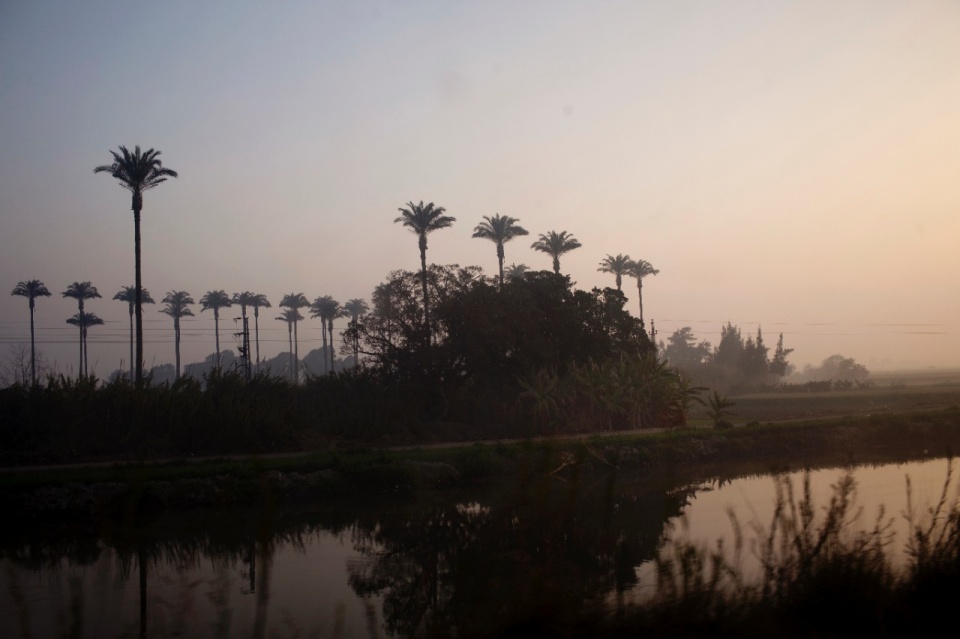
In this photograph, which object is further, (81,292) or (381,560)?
(81,292)

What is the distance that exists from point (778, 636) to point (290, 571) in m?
8.91

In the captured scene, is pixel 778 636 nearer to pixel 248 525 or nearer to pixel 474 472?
pixel 248 525

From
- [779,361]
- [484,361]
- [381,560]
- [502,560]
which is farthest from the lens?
[779,361]

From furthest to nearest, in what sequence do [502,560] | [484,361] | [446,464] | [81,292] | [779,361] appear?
[779,361], [81,292], [484,361], [446,464], [502,560]

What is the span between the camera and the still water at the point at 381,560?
21.7ft

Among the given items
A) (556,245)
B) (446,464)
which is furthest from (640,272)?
(446,464)

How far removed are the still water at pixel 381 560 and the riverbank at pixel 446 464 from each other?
109 centimetres

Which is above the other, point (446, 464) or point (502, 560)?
point (502, 560)

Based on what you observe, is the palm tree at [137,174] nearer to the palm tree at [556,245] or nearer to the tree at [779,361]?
the palm tree at [556,245]

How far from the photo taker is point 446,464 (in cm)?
2495

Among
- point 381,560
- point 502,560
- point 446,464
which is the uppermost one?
point 502,560

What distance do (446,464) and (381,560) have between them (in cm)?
1103

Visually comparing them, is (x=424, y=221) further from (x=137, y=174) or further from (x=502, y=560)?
(x=502, y=560)

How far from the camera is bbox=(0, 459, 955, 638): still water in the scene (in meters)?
6.61
